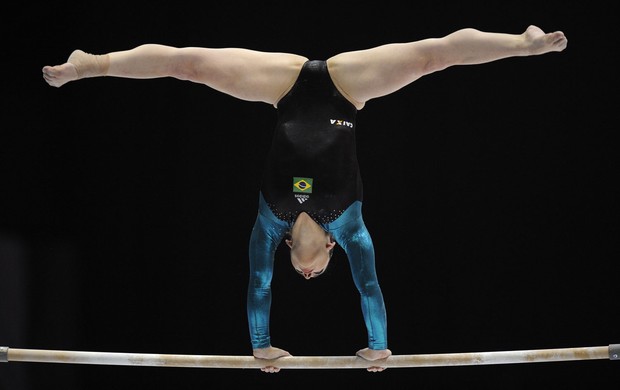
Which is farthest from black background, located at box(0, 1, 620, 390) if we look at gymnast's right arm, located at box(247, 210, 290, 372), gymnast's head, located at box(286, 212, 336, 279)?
gymnast's head, located at box(286, 212, 336, 279)

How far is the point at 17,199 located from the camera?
6457 mm

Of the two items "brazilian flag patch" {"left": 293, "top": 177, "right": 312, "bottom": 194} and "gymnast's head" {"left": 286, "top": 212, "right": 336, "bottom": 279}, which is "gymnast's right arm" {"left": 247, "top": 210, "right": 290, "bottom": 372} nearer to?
"gymnast's head" {"left": 286, "top": 212, "right": 336, "bottom": 279}

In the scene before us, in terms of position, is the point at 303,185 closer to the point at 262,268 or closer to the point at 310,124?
the point at 310,124

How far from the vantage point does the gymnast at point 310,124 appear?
4.38 metres

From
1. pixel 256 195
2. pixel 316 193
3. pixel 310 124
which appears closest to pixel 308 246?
pixel 316 193

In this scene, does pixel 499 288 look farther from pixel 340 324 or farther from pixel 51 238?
pixel 51 238

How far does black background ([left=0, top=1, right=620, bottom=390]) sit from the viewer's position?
634 cm

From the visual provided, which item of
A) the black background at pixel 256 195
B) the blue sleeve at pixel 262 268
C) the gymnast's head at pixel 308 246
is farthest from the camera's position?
the black background at pixel 256 195

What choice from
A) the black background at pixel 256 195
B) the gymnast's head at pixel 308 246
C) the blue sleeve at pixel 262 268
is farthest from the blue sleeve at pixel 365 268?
the black background at pixel 256 195

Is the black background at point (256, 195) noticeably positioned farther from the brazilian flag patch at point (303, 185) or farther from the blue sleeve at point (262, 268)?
the brazilian flag patch at point (303, 185)

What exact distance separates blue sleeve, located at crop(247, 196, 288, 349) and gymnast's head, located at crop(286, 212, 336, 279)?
0.11m

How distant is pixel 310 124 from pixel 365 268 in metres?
0.82

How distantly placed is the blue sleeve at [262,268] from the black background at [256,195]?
196 centimetres

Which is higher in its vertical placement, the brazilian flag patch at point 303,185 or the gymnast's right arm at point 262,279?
the brazilian flag patch at point 303,185
